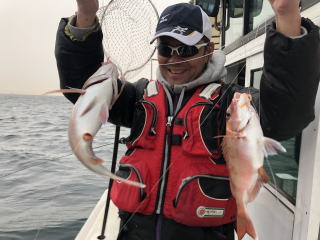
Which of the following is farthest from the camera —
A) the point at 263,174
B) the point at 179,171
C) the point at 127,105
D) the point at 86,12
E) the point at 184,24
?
the point at 127,105

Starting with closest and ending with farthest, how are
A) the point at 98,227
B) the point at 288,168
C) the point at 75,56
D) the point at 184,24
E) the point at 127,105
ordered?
1. the point at 75,56
2. the point at 184,24
3. the point at 127,105
4. the point at 288,168
5. the point at 98,227

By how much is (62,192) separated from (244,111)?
732 cm

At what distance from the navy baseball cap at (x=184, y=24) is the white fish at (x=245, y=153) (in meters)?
0.77

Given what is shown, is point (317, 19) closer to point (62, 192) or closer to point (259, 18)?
point (259, 18)

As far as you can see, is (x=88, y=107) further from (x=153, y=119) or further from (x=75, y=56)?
(x=153, y=119)

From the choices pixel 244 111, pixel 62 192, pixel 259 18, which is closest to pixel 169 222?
pixel 244 111

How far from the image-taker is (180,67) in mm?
2408

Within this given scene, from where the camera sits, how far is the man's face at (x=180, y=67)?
2332 millimetres

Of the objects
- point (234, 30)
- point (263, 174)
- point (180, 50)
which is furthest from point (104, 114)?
point (234, 30)

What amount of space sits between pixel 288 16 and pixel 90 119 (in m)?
1.00

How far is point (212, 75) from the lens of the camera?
8.06 feet

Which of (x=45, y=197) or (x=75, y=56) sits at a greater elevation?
(x=75, y=56)

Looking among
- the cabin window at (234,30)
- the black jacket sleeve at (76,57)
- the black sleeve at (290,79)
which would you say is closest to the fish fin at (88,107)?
the black jacket sleeve at (76,57)

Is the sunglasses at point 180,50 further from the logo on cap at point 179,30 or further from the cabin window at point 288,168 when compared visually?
the cabin window at point 288,168
